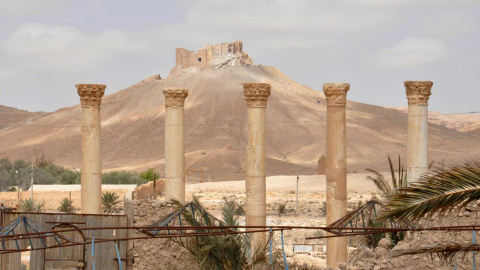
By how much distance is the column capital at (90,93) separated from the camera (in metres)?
21.9

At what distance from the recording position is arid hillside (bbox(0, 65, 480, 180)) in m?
89.0

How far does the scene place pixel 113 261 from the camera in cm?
2003

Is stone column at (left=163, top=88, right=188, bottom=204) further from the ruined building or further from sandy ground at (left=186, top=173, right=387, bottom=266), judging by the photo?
the ruined building

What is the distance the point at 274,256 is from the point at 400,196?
32.8ft

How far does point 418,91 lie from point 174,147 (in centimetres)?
669

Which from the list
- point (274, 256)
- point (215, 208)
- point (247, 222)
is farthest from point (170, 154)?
point (215, 208)

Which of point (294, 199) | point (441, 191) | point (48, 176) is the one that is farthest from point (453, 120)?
point (441, 191)

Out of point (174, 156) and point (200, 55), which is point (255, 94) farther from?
point (200, 55)

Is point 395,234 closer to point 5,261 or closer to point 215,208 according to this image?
point 5,261

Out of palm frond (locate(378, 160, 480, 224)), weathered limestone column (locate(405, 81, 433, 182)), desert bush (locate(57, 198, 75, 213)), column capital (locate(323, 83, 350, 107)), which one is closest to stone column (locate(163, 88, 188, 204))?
column capital (locate(323, 83, 350, 107))

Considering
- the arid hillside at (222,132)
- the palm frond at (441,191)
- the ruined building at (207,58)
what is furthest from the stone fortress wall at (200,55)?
the palm frond at (441,191)

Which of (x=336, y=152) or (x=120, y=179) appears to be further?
(x=120, y=179)

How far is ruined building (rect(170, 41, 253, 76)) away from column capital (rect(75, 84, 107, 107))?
342 feet

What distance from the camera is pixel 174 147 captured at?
21.8m
